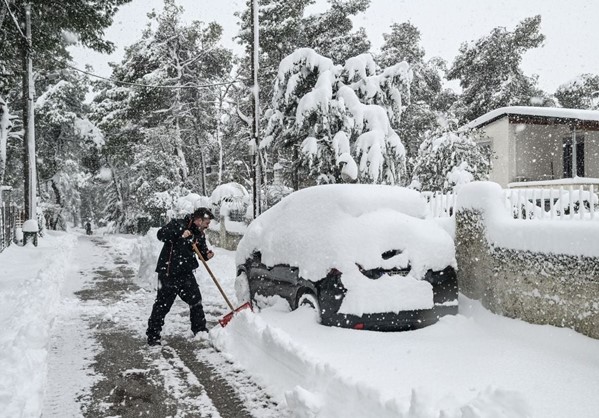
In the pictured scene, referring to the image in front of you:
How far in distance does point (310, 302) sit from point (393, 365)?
4.11ft

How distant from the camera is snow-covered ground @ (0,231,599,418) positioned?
3.25 metres

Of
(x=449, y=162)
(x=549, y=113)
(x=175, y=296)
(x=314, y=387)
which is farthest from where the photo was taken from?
(x=549, y=113)

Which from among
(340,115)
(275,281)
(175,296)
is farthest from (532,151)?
(175,296)

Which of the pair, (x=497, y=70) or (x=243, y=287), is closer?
(x=243, y=287)

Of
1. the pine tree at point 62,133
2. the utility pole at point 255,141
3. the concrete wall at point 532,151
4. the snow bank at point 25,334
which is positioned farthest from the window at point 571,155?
the pine tree at point 62,133

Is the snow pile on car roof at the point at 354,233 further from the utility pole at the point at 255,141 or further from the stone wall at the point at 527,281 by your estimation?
the utility pole at the point at 255,141

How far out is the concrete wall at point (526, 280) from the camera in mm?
4707

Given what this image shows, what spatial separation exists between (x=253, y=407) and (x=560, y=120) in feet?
62.4

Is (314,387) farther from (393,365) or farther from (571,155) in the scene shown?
(571,155)

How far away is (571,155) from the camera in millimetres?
19406

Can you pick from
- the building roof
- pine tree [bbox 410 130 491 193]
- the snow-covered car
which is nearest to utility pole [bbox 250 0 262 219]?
pine tree [bbox 410 130 491 193]

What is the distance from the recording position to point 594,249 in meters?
4.57

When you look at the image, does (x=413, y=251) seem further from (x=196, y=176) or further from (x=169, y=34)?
(x=196, y=176)

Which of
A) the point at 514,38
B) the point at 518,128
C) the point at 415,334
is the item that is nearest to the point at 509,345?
the point at 415,334
